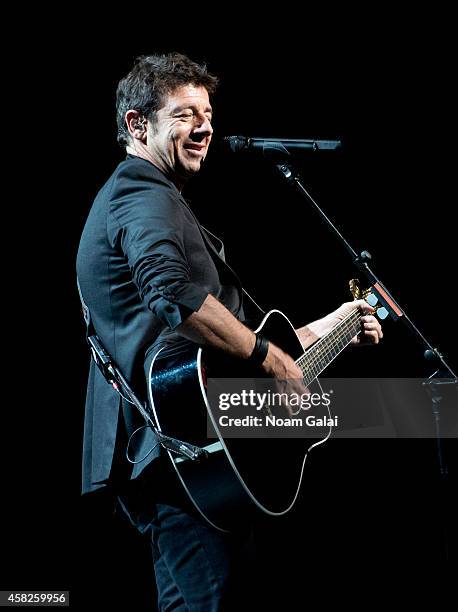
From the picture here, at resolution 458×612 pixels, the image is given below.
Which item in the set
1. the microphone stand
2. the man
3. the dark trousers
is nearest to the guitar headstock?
the microphone stand

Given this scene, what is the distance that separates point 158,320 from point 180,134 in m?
0.63

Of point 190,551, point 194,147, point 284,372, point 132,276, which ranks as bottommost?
point 190,551

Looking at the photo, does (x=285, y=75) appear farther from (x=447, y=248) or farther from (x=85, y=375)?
(x=85, y=375)

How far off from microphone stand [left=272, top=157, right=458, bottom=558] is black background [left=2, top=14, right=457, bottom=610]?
0.40m

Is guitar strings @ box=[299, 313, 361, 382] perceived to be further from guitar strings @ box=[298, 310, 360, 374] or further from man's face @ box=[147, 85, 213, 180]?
man's face @ box=[147, 85, 213, 180]

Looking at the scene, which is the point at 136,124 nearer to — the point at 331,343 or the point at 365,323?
the point at 331,343

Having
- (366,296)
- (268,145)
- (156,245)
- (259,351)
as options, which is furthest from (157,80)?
(366,296)

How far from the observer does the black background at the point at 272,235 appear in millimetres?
2811

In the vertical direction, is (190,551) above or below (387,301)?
A: below

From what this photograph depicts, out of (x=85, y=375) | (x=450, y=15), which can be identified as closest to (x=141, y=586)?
(x=85, y=375)

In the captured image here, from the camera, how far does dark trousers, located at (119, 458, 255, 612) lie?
61.7 inches

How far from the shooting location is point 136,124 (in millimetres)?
2012

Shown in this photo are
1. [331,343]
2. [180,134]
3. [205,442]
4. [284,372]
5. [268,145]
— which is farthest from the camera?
[331,343]

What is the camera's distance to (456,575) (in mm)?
2633
